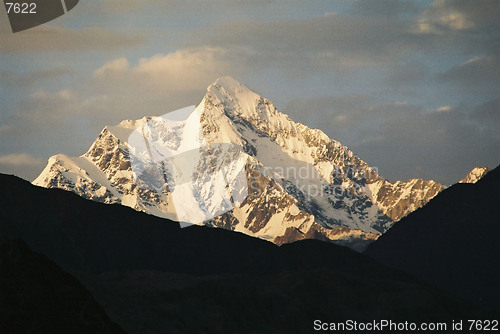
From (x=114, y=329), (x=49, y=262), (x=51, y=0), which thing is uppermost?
(x=51, y=0)

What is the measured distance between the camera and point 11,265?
137125mm

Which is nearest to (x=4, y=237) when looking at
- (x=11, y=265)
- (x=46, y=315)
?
(x=11, y=265)

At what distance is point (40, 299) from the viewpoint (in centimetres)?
13400

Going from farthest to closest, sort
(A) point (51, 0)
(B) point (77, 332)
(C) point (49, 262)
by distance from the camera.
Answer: (A) point (51, 0) → (C) point (49, 262) → (B) point (77, 332)

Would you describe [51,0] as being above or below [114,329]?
above

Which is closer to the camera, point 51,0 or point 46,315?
point 46,315

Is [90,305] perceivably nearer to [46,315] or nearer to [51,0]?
[46,315]

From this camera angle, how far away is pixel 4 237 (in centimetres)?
14138

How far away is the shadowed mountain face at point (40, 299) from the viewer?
Result: 427ft

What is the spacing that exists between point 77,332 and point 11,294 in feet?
36.6

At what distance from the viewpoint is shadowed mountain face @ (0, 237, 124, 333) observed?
130250 millimetres

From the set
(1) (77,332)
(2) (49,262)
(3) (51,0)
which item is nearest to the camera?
(1) (77,332)

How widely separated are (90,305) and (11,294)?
9969 millimetres

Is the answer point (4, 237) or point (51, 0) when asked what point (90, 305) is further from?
point (51, 0)
